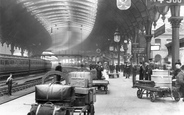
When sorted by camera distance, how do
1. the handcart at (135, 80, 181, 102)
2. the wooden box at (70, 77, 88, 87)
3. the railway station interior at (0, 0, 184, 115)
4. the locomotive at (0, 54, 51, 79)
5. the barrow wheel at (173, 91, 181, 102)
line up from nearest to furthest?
the railway station interior at (0, 0, 184, 115), the wooden box at (70, 77, 88, 87), the handcart at (135, 80, 181, 102), the barrow wheel at (173, 91, 181, 102), the locomotive at (0, 54, 51, 79)

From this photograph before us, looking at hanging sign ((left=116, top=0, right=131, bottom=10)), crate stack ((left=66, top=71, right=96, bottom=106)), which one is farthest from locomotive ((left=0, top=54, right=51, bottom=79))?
crate stack ((left=66, top=71, right=96, bottom=106))

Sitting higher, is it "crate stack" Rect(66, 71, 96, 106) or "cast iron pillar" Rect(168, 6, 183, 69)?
"cast iron pillar" Rect(168, 6, 183, 69)

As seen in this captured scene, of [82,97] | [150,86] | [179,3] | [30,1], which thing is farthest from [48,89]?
[30,1]

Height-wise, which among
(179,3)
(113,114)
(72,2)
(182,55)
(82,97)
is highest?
(72,2)

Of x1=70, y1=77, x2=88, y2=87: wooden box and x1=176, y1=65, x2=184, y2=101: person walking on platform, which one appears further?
x1=176, y1=65, x2=184, y2=101: person walking on platform

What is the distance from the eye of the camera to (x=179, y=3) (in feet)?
42.1

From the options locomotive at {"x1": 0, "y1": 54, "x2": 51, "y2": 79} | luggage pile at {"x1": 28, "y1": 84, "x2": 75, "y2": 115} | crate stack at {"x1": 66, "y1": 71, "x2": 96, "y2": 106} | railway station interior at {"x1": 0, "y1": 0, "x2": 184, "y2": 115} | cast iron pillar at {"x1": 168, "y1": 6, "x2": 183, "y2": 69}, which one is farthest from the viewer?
locomotive at {"x1": 0, "y1": 54, "x2": 51, "y2": 79}

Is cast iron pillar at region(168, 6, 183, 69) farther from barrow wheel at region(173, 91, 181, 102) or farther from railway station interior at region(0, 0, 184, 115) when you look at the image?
barrow wheel at region(173, 91, 181, 102)

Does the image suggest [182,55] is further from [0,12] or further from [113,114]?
[0,12]

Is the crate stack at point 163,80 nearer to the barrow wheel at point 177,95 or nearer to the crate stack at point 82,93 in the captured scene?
the barrow wheel at point 177,95

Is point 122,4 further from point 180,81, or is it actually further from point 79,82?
point 79,82

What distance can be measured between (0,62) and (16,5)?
2192 centimetres

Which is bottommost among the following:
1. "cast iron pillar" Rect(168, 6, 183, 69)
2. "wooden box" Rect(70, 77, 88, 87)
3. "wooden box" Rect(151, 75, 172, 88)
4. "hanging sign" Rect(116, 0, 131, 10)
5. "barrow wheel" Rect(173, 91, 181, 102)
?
"barrow wheel" Rect(173, 91, 181, 102)

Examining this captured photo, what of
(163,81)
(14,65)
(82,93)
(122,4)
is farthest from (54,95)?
(14,65)
